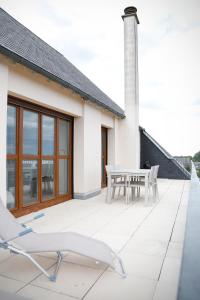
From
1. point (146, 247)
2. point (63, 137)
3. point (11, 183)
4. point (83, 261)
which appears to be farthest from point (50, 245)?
point (63, 137)

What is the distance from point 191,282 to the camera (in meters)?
1.65

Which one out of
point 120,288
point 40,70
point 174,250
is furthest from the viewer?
point 40,70

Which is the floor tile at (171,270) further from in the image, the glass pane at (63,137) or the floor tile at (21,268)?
the glass pane at (63,137)

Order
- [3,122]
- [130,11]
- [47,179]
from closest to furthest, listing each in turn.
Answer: [3,122]
[47,179]
[130,11]

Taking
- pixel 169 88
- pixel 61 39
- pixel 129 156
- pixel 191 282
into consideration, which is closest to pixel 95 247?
pixel 191 282

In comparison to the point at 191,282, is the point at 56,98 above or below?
above

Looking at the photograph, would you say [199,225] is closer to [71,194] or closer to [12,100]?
[12,100]

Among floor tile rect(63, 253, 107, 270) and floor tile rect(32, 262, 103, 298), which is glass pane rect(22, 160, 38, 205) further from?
floor tile rect(32, 262, 103, 298)

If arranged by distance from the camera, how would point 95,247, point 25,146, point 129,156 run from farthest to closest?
1. point 129,156
2. point 25,146
3. point 95,247

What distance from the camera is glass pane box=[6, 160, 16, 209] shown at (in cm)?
473

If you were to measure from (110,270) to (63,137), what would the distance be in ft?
15.3

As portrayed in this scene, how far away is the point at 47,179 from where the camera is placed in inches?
235

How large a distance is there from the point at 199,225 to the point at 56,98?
4370 mm

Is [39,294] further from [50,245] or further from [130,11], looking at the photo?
[130,11]
